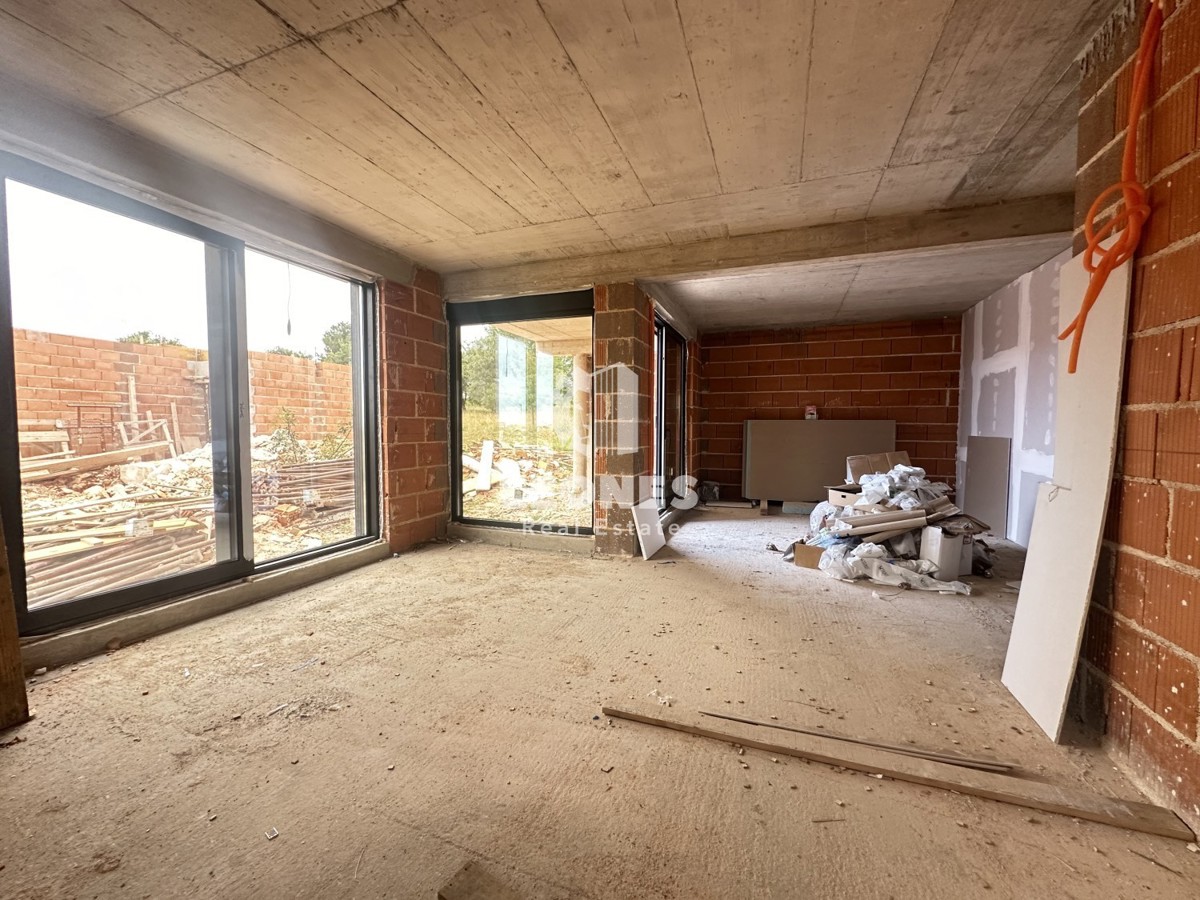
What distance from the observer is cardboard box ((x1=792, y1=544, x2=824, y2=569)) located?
11.1 ft

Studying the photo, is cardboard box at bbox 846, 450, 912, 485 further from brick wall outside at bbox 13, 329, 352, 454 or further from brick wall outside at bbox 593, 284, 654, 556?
brick wall outside at bbox 13, 329, 352, 454

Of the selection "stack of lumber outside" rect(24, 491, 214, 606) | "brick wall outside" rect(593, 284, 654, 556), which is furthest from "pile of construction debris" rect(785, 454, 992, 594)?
"stack of lumber outside" rect(24, 491, 214, 606)

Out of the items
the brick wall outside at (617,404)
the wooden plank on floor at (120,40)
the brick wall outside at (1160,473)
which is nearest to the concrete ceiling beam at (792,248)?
the brick wall outside at (617,404)

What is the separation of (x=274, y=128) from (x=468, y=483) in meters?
2.93

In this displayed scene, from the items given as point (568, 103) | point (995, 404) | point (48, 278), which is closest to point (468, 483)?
point (48, 278)

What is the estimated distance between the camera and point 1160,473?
1263 mm

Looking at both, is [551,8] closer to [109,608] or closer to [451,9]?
[451,9]

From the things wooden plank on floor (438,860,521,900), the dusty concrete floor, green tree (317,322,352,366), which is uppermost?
green tree (317,322,352,366)

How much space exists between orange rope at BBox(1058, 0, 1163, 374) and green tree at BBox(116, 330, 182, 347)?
391 cm

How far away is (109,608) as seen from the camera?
221cm

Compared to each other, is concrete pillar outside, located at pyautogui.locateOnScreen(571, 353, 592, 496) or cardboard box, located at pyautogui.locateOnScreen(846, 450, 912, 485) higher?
concrete pillar outside, located at pyautogui.locateOnScreen(571, 353, 592, 496)

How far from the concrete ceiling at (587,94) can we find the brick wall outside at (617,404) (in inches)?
35.0

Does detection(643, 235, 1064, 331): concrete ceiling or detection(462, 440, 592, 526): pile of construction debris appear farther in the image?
detection(462, 440, 592, 526): pile of construction debris

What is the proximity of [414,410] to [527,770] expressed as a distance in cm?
312
